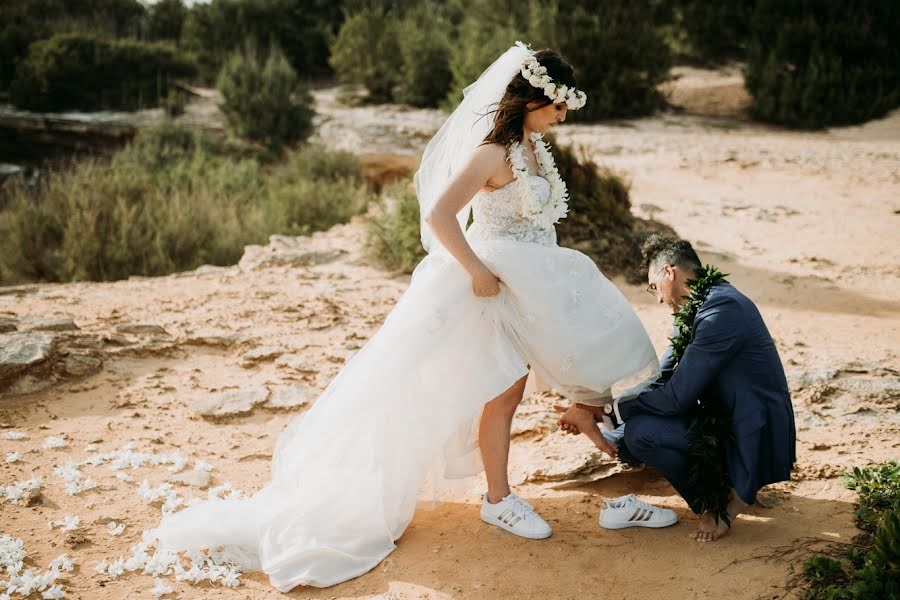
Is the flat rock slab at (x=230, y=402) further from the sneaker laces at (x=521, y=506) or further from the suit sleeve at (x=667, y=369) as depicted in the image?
the suit sleeve at (x=667, y=369)

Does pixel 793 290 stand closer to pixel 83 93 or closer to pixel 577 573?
pixel 577 573

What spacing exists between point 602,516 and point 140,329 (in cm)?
369

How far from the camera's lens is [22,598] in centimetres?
271

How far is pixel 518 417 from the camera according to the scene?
4.27 m

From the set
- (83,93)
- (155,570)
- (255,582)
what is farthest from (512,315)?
(83,93)

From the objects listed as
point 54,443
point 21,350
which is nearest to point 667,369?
point 54,443

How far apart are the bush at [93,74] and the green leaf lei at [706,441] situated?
15.8 metres

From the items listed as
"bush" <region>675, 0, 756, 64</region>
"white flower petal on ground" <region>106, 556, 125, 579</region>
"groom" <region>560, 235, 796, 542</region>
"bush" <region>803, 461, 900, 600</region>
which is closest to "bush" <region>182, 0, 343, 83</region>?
"bush" <region>675, 0, 756, 64</region>

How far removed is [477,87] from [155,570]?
7.80 feet

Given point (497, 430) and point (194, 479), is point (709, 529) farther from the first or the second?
point (194, 479)

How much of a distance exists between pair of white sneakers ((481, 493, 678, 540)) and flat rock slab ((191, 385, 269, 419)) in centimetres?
195

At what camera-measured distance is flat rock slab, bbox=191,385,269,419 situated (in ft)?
14.3

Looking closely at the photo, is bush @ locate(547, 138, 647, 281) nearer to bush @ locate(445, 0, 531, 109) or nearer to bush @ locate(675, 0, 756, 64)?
bush @ locate(445, 0, 531, 109)

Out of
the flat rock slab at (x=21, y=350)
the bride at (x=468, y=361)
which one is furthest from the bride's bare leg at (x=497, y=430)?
the flat rock slab at (x=21, y=350)
